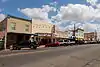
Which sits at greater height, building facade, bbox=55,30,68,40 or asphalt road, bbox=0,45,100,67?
building facade, bbox=55,30,68,40

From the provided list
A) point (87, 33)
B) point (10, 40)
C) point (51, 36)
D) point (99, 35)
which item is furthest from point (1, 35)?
point (99, 35)

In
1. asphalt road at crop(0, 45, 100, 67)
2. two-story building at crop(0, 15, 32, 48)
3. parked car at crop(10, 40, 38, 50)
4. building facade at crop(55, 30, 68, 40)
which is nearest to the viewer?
asphalt road at crop(0, 45, 100, 67)

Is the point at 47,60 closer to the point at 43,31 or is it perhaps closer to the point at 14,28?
the point at 14,28

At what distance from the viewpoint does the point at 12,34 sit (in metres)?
49.2

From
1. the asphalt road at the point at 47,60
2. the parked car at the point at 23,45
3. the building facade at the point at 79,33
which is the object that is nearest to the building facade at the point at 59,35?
the building facade at the point at 79,33

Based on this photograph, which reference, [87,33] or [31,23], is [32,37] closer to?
[31,23]

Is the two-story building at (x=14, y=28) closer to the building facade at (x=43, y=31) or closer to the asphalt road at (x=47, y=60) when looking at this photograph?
the building facade at (x=43, y=31)

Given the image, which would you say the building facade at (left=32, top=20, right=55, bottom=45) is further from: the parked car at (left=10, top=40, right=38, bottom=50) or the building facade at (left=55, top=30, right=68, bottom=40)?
the parked car at (left=10, top=40, right=38, bottom=50)

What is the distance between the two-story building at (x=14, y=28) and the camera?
47.9m

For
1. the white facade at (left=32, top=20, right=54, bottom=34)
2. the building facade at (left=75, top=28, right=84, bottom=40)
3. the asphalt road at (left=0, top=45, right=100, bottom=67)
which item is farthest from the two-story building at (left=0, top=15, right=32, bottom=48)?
the building facade at (left=75, top=28, right=84, bottom=40)

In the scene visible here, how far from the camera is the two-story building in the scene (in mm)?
47941

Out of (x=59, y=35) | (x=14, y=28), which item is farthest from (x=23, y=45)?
(x=59, y=35)

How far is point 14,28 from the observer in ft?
164

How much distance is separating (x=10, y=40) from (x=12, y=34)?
1.34m
